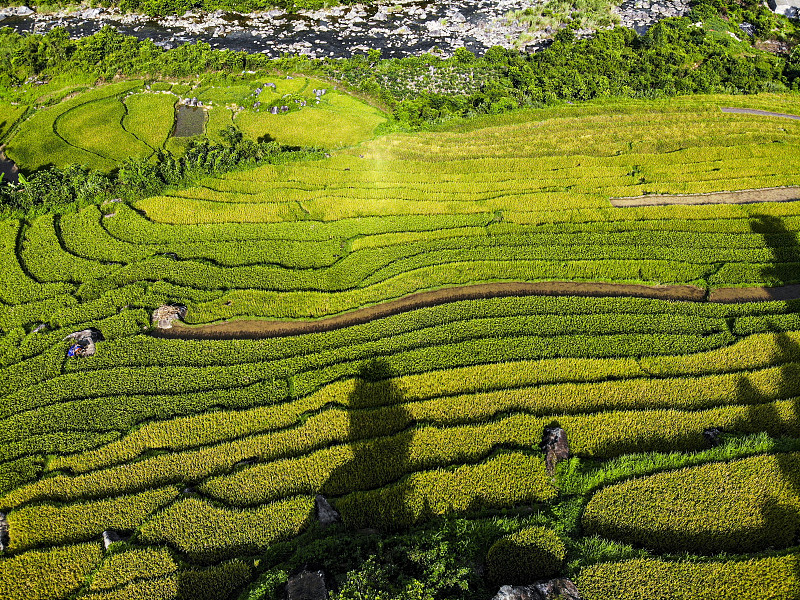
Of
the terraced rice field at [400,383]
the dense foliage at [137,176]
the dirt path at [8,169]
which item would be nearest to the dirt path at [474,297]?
the terraced rice field at [400,383]

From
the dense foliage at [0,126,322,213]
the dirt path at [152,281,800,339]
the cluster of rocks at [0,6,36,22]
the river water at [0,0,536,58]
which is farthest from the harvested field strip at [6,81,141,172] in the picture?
the cluster of rocks at [0,6,36,22]

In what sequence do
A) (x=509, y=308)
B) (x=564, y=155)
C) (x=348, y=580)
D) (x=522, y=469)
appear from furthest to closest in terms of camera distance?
(x=564, y=155), (x=509, y=308), (x=522, y=469), (x=348, y=580)

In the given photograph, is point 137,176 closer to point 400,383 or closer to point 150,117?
point 150,117

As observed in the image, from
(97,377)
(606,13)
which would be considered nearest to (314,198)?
(97,377)

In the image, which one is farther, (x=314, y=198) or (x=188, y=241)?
(x=314, y=198)

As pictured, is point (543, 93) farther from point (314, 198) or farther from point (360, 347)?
point (360, 347)

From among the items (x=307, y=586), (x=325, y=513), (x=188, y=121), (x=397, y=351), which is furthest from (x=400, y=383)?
(x=188, y=121)

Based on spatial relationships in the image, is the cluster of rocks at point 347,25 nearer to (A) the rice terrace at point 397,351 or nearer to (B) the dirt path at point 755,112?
(A) the rice terrace at point 397,351
